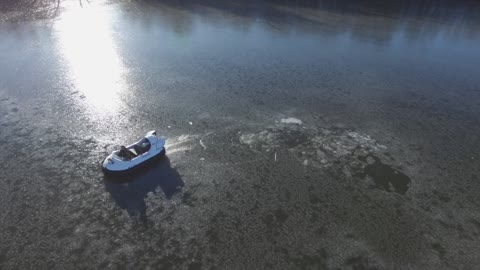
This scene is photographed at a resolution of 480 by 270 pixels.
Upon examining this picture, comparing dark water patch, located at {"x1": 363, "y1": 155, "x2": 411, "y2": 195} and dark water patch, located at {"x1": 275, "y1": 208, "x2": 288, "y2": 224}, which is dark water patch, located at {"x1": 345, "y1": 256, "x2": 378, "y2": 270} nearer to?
dark water patch, located at {"x1": 275, "y1": 208, "x2": 288, "y2": 224}

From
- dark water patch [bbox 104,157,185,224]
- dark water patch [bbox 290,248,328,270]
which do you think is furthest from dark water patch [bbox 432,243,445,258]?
dark water patch [bbox 104,157,185,224]

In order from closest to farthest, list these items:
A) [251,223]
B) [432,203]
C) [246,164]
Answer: [251,223] < [432,203] < [246,164]

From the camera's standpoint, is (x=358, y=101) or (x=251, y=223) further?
(x=358, y=101)

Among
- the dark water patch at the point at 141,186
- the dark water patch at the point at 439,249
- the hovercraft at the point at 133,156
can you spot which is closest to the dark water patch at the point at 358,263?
the dark water patch at the point at 439,249

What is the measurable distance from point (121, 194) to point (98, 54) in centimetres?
589

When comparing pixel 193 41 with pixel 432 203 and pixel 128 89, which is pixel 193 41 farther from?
pixel 432 203

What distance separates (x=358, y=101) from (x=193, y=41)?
217 inches

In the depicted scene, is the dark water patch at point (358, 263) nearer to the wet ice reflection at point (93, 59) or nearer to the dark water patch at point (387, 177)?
the dark water patch at point (387, 177)

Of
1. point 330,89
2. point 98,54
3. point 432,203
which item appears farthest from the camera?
point 98,54

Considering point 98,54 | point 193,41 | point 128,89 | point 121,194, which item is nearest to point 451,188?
point 121,194

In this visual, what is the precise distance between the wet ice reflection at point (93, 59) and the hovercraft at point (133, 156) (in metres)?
1.76

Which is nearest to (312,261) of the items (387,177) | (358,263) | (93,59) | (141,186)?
(358,263)

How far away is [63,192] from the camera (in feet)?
13.5

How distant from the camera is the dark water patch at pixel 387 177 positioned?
4270 millimetres
